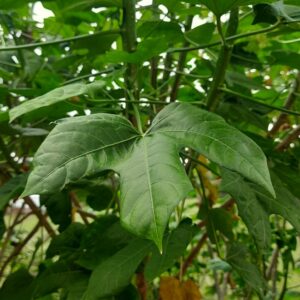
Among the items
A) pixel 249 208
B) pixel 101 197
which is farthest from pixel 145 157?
pixel 101 197

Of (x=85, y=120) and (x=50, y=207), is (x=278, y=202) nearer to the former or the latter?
(x=85, y=120)

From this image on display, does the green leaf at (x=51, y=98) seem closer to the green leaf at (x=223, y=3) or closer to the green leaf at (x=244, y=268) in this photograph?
the green leaf at (x=223, y=3)

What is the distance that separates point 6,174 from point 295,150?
615mm

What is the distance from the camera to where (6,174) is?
1006mm

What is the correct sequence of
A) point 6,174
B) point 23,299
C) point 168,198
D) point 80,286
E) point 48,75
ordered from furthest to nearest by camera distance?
point 6,174 < point 48,75 < point 23,299 < point 80,286 < point 168,198

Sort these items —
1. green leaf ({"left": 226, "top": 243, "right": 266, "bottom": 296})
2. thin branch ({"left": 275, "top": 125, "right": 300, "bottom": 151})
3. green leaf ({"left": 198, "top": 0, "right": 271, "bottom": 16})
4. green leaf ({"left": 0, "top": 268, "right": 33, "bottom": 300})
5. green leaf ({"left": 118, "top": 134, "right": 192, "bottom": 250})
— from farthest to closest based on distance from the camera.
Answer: thin branch ({"left": 275, "top": 125, "right": 300, "bottom": 151}) → green leaf ({"left": 0, "top": 268, "right": 33, "bottom": 300}) → green leaf ({"left": 226, "top": 243, "right": 266, "bottom": 296}) → green leaf ({"left": 198, "top": 0, "right": 271, "bottom": 16}) → green leaf ({"left": 118, "top": 134, "right": 192, "bottom": 250})

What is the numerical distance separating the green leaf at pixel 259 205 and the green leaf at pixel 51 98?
0.20 m

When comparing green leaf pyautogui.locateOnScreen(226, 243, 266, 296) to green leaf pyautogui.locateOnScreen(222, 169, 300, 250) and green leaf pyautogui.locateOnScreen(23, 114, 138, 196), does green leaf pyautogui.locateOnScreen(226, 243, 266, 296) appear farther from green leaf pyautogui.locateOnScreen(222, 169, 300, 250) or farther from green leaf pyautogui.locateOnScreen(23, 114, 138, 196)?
green leaf pyautogui.locateOnScreen(23, 114, 138, 196)

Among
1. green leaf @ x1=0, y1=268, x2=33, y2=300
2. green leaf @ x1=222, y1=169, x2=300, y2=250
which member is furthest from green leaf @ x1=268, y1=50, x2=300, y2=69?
green leaf @ x1=0, y1=268, x2=33, y2=300

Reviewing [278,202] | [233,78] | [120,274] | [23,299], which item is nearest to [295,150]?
[233,78]

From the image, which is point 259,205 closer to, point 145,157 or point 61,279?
point 145,157

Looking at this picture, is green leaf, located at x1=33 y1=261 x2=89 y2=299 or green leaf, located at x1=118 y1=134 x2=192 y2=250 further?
green leaf, located at x1=33 y1=261 x2=89 y2=299

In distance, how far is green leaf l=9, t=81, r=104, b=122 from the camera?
0.46 m

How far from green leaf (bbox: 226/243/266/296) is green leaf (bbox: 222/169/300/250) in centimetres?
14
